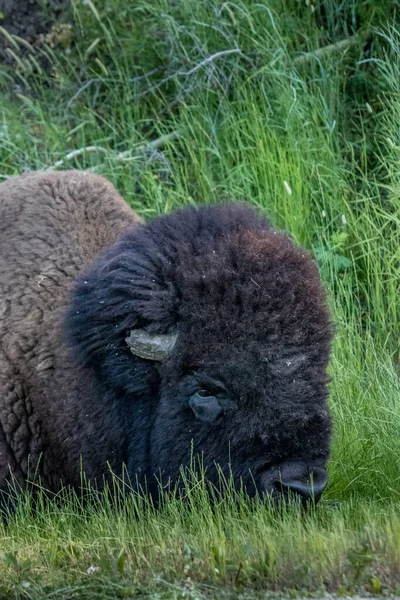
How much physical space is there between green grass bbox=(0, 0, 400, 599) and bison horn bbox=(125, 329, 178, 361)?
639mm

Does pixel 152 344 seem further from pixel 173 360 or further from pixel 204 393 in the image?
pixel 204 393

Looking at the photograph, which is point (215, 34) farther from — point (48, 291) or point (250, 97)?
point (48, 291)

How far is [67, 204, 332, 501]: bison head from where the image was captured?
4449mm

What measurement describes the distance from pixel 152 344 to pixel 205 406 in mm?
384

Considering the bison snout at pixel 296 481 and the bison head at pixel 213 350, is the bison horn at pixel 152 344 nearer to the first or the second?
the bison head at pixel 213 350

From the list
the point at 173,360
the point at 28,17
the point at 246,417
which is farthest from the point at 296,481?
the point at 28,17

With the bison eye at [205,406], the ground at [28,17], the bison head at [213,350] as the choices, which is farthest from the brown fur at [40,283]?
the ground at [28,17]

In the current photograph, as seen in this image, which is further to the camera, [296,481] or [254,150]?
[254,150]

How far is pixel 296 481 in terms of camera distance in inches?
171

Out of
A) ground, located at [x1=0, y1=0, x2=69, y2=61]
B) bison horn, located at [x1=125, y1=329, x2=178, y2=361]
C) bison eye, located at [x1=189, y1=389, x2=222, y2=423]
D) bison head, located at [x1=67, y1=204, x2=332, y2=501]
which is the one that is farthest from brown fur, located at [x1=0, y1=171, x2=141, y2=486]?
ground, located at [x1=0, y1=0, x2=69, y2=61]

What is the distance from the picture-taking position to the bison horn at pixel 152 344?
15.4 feet

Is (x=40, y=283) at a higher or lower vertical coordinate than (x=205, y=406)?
higher

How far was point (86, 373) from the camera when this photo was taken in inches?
196

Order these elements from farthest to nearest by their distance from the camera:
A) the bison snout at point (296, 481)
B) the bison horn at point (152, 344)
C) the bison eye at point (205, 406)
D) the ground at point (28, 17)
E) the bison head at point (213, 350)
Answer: the ground at point (28, 17)
the bison horn at point (152, 344)
the bison eye at point (205, 406)
the bison head at point (213, 350)
the bison snout at point (296, 481)
